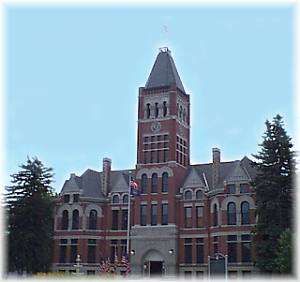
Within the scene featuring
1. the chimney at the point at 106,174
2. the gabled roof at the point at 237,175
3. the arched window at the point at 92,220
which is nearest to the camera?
the gabled roof at the point at 237,175

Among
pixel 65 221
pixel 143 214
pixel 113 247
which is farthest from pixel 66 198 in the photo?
pixel 143 214

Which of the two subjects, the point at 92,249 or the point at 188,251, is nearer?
the point at 188,251

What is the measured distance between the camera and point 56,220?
182 feet

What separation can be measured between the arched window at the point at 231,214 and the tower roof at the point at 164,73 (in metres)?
14.8

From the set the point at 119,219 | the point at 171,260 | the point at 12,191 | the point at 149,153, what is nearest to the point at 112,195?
the point at 119,219

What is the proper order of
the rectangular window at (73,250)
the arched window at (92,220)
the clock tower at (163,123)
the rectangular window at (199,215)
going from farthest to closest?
the arched window at (92,220), the clock tower at (163,123), the rectangular window at (73,250), the rectangular window at (199,215)

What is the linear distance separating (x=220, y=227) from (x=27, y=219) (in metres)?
17.3

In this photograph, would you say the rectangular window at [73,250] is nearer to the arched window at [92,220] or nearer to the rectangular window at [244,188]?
the arched window at [92,220]

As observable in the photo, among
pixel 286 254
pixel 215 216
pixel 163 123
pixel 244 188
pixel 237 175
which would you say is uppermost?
pixel 163 123

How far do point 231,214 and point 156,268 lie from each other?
31.2ft

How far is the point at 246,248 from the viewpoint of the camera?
46.5m

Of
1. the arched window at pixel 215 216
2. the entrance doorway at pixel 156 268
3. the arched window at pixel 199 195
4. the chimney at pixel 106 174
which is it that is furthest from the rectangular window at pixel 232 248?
the chimney at pixel 106 174

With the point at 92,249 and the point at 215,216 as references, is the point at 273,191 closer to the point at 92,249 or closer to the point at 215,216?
the point at 215,216

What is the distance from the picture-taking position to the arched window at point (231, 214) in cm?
4762
